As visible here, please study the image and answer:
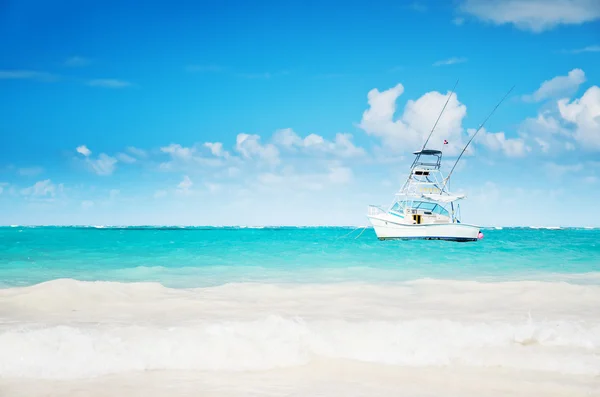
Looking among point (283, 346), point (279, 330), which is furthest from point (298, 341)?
point (279, 330)

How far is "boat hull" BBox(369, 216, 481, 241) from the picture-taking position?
54969 mm

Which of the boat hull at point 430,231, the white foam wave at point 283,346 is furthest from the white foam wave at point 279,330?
the boat hull at point 430,231

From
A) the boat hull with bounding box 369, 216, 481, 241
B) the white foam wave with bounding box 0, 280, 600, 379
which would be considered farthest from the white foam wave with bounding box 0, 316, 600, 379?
the boat hull with bounding box 369, 216, 481, 241

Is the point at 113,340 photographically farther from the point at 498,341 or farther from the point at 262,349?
the point at 498,341

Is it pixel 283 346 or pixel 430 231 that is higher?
pixel 430 231

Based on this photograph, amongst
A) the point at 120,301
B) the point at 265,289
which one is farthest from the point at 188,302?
the point at 265,289

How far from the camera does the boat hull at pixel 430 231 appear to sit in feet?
180

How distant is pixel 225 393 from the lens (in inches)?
224

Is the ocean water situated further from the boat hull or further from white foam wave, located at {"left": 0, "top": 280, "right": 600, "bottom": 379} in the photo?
the boat hull

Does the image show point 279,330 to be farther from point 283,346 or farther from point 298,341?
point 283,346

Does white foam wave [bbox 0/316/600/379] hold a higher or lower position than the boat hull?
lower

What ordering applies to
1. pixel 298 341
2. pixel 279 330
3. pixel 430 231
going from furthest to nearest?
1. pixel 430 231
2. pixel 279 330
3. pixel 298 341

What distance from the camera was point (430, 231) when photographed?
2164 inches

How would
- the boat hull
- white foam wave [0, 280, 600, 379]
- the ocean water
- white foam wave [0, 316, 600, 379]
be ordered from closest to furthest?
the ocean water, white foam wave [0, 316, 600, 379], white foam wave [0, 280, 600, 379], the boat hull
